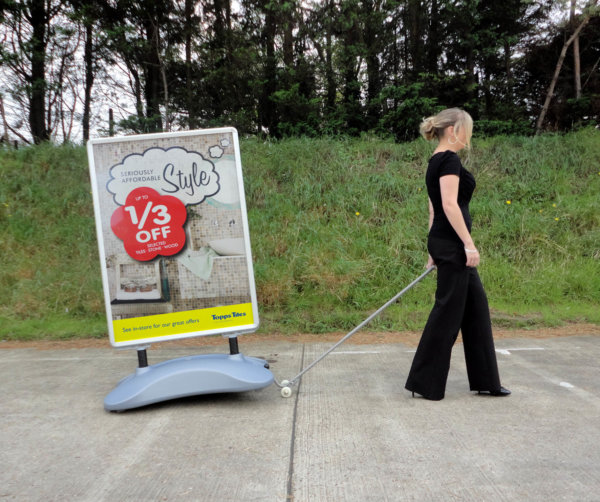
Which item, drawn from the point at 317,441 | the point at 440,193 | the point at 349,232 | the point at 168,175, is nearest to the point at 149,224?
the point at 168,175

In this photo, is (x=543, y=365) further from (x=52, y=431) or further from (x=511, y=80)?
(x=511, y=80)

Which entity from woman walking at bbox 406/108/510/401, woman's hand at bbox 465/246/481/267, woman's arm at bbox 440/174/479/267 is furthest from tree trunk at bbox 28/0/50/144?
woman's hand at bbox 465/246/481/267

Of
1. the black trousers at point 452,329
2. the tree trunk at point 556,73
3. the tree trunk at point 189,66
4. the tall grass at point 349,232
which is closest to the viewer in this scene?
the black trousers at point 452,329

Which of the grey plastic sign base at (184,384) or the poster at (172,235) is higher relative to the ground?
the poster at (172,235)

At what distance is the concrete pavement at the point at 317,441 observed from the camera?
2.17 m

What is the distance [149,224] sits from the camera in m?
3.28

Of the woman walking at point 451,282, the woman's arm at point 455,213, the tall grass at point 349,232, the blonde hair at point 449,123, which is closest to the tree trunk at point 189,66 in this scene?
the tall grass at point 349,232

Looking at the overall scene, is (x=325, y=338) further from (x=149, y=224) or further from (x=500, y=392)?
(x=149, y=224)

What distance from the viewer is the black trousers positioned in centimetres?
313

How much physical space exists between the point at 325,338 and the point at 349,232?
278cm

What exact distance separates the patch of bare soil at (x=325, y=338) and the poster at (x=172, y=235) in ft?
6.05

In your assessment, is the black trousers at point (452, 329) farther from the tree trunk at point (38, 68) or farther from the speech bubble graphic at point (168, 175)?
the tree trunk at point (38, 68)

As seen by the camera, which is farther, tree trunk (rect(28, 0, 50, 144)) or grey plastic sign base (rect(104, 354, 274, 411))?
tree trunk (rect(28, 0, 50, 144))

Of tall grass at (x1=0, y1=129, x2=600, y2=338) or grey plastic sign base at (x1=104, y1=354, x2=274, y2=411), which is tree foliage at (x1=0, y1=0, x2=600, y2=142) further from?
grey plastic sign base at (x1=104, y1=354, x2=274, y2=411)
